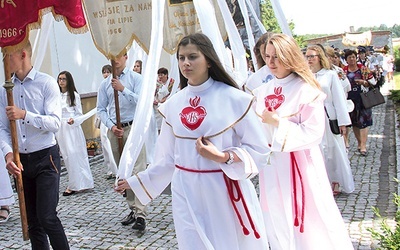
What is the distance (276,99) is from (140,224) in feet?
7.04

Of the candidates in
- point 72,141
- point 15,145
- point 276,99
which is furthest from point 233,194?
point 72,141

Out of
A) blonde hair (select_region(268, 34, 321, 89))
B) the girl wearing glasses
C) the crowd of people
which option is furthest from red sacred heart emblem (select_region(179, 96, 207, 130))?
the girl wearing glasses

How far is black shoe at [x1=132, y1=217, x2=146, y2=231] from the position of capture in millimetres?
5758

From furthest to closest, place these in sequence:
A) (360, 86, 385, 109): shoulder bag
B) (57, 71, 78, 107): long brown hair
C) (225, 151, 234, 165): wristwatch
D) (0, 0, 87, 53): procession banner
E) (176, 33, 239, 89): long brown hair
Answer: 1. (360, 86, 385, 109): shoulder bag
2. (57, 71, 78, 107): long brown hair
3. (0, 0, 87, 53): procession banner
4. (176, 33, 239, 89): long brown hair
5. (225, 151, 234, 165): wristwatch

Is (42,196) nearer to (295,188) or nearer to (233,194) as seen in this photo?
(233,194)

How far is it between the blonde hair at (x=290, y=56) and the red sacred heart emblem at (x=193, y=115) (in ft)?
3.74

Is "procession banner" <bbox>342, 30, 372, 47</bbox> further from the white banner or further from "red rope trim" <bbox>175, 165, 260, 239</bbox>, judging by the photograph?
"red rope trim" <bbox>175, 165, 260, 239</bbox>

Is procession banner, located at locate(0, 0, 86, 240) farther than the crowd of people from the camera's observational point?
Yes

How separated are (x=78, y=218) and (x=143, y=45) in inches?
96.6

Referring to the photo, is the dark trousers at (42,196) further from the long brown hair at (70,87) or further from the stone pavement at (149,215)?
the long brown hair at (70,87)

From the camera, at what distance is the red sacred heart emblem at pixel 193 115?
3385 mm

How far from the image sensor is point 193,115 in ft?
11.2

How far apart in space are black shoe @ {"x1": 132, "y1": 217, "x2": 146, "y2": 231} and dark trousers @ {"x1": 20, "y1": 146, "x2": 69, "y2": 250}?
1.44 m

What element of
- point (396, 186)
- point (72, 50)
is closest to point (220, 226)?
point (396, 186)
